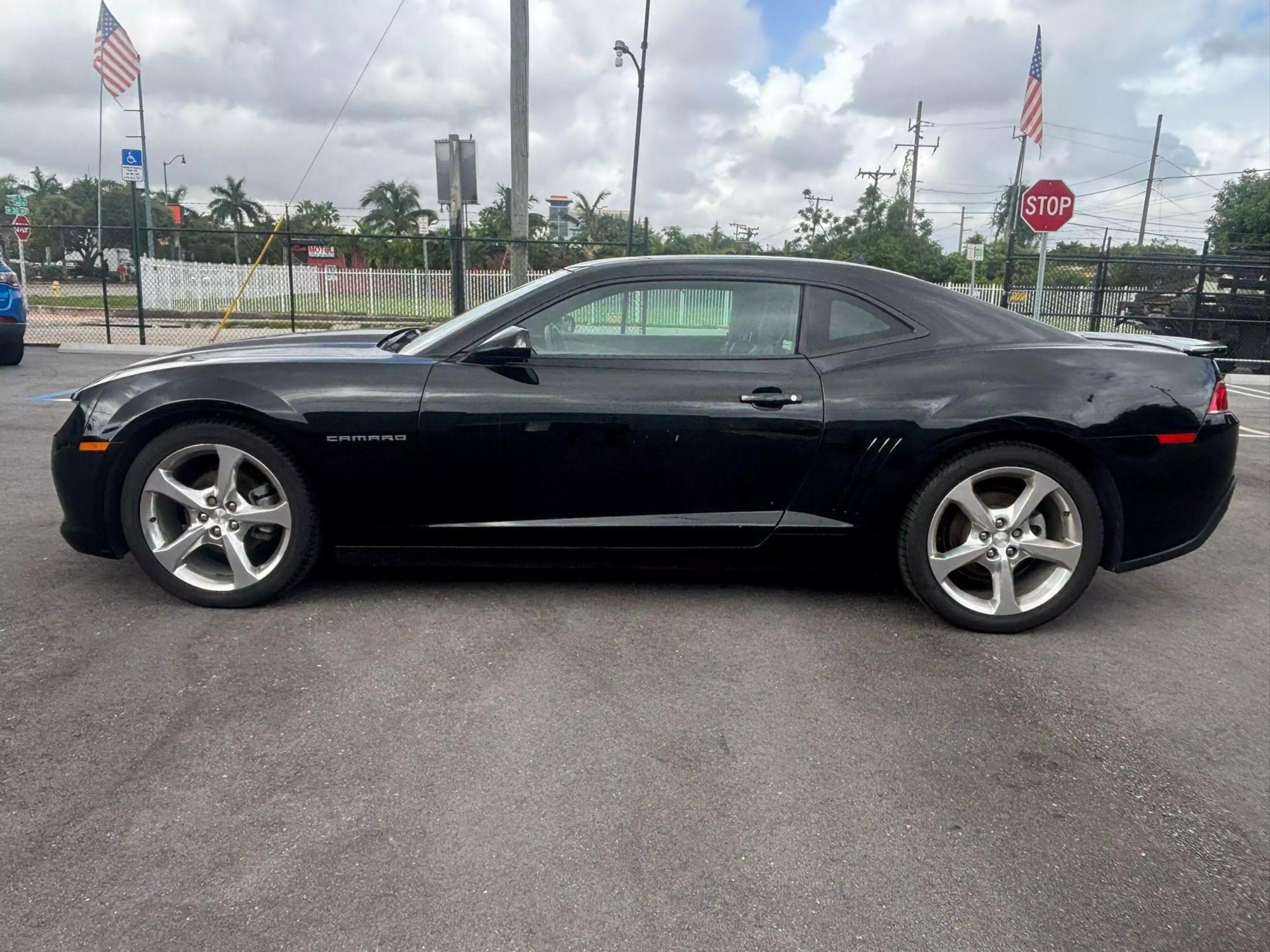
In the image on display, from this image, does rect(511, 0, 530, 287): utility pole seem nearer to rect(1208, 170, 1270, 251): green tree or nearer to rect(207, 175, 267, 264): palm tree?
rect(1208, 170, 1270, 251): green tree

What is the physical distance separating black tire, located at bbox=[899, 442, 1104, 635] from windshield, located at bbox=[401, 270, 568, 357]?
1.66 m

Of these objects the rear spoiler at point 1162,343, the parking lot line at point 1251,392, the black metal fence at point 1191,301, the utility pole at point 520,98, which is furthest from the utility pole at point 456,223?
the parking lot line at point 1251,392

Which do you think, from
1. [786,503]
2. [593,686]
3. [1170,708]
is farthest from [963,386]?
[593,686]

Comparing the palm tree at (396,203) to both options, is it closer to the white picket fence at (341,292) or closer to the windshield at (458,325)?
the white picket fence at (341,292)

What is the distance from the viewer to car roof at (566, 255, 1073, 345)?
3859 millimetres

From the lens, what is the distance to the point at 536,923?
2039mm

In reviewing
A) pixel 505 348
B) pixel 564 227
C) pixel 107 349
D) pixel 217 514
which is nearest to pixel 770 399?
pixel 505 348

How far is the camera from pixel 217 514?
3.72 metres

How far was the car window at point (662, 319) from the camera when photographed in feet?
12.6

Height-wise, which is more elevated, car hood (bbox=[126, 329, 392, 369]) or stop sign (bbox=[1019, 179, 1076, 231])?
stop sign (bbox=[1019, 179, 1076, 231])

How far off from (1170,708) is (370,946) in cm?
258

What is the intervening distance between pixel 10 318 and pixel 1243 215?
182ft

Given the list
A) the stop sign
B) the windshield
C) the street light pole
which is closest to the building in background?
the street light pole

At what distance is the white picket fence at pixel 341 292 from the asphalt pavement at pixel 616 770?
1707 cm
